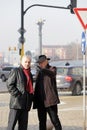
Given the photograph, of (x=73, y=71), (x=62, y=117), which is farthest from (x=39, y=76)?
(x=73, y=71)

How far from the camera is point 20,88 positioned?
29.6 feet

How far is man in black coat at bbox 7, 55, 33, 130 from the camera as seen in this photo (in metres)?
8.98

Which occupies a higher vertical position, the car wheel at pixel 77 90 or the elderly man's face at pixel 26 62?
the elderly man's face at pixel 26 62

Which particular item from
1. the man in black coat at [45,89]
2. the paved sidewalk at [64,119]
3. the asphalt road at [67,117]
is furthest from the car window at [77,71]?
the man in black coat at [45,89]

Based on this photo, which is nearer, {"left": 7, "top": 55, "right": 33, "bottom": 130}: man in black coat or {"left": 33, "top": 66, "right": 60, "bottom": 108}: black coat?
{"left": 7, "top": 55, "right": 33, "bottom": 130}: man in black coat

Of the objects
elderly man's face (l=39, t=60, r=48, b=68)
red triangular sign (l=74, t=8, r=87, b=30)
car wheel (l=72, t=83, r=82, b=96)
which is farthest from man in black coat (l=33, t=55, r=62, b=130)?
car wheel (l=72, t=83, r=82, b=96)

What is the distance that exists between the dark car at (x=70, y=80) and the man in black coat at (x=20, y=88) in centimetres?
1665

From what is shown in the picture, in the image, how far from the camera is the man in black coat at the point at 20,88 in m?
8.98

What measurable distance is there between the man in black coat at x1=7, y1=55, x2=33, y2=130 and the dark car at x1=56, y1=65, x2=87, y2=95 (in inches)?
655

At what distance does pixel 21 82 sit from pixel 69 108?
9.83 metres

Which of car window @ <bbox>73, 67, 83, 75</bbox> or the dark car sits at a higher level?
car window @ <bbox>73, 67, 83, 75</bbox>

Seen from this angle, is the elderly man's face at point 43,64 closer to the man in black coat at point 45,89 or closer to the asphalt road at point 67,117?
the man in black coat at point 45,89

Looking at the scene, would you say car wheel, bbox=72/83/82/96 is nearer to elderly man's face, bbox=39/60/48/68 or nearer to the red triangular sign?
the red triangular sign

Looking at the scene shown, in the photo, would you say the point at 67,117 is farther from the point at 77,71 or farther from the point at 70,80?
the point at 77,71
